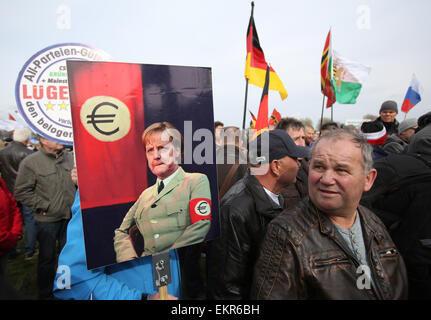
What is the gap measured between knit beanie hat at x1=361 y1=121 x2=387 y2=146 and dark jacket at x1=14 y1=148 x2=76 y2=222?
147 inches

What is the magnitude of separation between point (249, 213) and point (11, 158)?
16.3ft

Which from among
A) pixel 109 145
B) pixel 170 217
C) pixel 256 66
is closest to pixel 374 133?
pixel 256 66

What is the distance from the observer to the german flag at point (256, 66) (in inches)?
178

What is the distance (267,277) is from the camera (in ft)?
4.01

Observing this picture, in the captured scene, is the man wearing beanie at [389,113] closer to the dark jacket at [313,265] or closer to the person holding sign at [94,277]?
the dark jacket at [313,265]

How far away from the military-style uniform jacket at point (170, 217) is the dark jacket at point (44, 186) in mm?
2486

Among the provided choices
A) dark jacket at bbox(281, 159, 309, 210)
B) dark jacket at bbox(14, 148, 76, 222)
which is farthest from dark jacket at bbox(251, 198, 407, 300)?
dark jacket at bbox(14, 148, 76, 222)

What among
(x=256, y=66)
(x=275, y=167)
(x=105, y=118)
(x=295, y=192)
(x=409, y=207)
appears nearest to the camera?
(x=105, y=118)

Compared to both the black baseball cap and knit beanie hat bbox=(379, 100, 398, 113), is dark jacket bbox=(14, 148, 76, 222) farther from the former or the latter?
knit beanie hat bbox=(379, 100, 398, 113)

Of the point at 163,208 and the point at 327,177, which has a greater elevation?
the point at 327,177

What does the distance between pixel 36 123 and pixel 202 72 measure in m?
1.15

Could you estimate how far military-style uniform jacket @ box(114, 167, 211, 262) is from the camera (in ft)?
4.68

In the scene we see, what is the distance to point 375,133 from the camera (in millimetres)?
3061

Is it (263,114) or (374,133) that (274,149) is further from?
(374,133)
